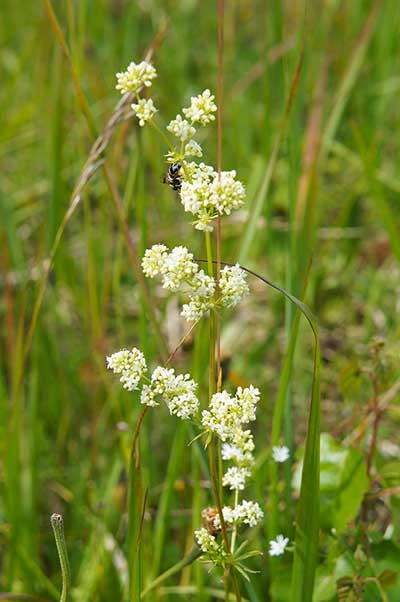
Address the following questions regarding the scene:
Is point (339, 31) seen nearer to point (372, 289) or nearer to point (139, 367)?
point (372, 289)

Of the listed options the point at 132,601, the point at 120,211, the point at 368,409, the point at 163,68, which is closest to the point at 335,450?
the point at 368,409

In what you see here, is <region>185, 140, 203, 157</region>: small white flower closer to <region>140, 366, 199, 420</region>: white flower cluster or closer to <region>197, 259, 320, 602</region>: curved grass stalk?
<region>197, 259, 320, 602</region>: curved grass stalk

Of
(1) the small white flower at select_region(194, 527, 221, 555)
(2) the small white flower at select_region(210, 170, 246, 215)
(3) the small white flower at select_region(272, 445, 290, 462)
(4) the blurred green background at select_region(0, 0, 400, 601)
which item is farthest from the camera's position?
(4) the blurred green background at select_region(0, 0, 400, 601)

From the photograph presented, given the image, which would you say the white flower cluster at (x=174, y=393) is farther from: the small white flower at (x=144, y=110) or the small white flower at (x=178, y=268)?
the small white flower at (x=144, y=110)

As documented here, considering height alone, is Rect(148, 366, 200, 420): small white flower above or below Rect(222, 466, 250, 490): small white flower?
above

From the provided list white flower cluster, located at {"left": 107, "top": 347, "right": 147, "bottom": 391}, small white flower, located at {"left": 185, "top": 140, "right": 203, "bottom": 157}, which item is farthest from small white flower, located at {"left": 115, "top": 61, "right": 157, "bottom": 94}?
white flower cluster, located at {"left": 107, "top": 347, "right": 147, "bottom": 391}

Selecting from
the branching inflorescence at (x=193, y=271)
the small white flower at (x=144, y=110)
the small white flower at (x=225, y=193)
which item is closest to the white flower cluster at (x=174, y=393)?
the branching inflorescence at (x=193, y=271)
